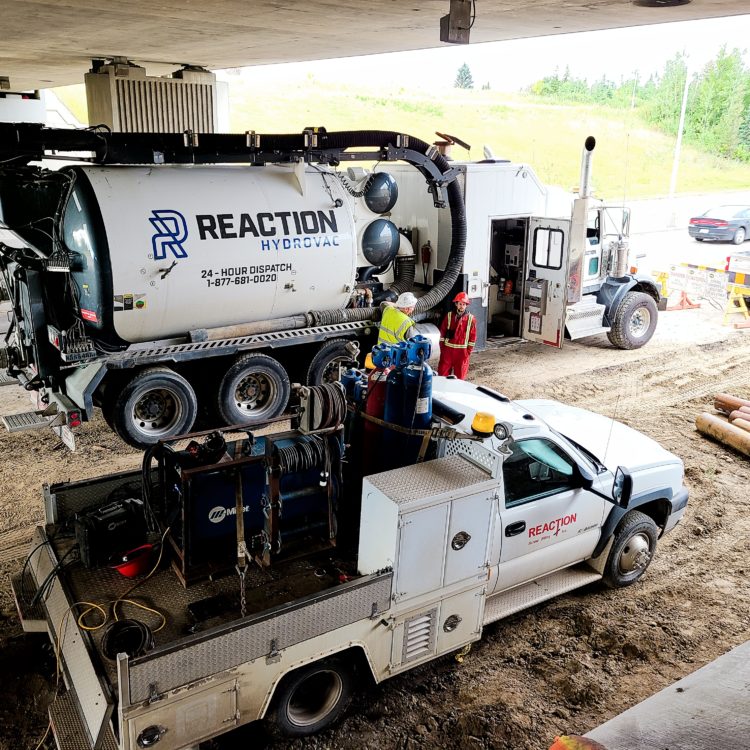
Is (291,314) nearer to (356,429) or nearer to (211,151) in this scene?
(211,151)

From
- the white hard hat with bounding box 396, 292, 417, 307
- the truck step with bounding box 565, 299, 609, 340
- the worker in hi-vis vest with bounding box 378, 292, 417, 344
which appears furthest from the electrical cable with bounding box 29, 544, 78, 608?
the truck step with bounding box 565, 299, 609, 340

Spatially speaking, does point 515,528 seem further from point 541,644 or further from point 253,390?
point 253,390

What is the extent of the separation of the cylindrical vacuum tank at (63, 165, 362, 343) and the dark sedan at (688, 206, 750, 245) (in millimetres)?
20366

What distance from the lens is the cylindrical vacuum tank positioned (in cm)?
905

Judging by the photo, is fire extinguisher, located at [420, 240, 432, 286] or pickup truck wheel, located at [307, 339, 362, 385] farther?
fire extinguisher, located at [420, 240, 432, 286]

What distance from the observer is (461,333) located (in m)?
11.5

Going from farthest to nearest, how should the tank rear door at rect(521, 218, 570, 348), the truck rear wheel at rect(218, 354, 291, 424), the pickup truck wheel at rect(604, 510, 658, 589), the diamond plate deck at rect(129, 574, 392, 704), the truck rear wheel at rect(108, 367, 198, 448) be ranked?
the tank rear door at rect(521, 218, 570, 348)
the truck rear wheel at rect(218, 354, 291, 424)
the truck rear wheel at rect(108, 367, 198, 448)
the pickup truck wheel at rect(604, 510, 658, 589)
the diamond plate deck at rect(129, 574, 392, 704)

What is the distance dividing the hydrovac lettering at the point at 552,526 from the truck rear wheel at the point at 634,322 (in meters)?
9.10

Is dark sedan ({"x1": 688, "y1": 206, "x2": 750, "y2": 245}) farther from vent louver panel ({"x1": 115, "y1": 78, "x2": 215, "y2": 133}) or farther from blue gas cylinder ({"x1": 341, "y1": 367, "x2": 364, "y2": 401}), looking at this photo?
blue gas cylinder ({"x1": 341, "y1": 367, "x2": 364, "y2": 401})

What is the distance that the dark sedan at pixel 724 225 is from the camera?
27.0m

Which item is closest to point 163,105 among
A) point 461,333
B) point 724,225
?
point 461,333

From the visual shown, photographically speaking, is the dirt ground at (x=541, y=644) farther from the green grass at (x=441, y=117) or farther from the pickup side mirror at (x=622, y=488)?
the green grass at (x=441, y=117)

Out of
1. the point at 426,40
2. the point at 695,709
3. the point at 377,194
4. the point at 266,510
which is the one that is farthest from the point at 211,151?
the point at 695,709

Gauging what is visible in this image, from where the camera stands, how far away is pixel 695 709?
2227 mm
